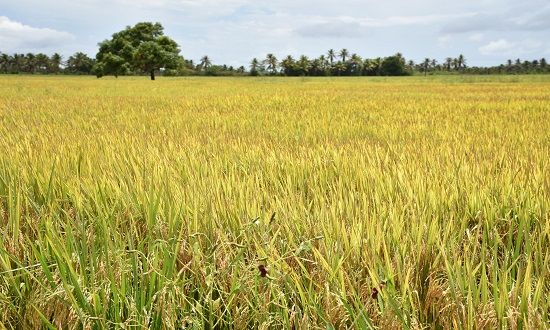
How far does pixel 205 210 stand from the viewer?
1414mm

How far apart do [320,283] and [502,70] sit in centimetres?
12518

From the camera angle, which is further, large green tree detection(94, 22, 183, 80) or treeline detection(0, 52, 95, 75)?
treeline detection(0, 52, 95, 75)

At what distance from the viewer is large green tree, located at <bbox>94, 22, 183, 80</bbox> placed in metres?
45.2

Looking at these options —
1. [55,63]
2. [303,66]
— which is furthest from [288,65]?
[55,63]

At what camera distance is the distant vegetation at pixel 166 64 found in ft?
150

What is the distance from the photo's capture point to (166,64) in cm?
4578

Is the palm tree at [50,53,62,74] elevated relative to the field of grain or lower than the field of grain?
elevated

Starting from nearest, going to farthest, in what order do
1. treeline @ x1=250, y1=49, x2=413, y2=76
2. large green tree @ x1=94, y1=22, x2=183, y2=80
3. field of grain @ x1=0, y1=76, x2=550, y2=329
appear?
field of grain @ x1=0, y1=76, x2=550, y2=329 → large green tree @ x1=94, y1=22, x2=183, y2=80 → treeline @ x1=250, y1=49, x2=413, y2=76

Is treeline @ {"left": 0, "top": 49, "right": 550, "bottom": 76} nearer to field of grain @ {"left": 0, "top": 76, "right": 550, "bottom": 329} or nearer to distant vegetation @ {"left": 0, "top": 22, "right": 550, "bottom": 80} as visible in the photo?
distant vegetation @ {"left": 0, "top": 22, "right": 550, "bottom": 80}

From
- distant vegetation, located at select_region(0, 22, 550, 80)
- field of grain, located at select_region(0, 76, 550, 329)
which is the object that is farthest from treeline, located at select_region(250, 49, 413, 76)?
field of grain, located at select_region(0, 76, 550, 329)

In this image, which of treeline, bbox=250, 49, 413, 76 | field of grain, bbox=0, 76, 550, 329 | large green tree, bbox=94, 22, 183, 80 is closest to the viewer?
field of grain, bbox=0, 76, 550, 329

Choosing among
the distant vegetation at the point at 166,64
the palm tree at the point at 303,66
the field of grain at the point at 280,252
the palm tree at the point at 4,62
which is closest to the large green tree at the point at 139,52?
the distant vegetation at the point at 166,64

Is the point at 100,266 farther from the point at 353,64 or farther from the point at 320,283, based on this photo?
the point at 353,64

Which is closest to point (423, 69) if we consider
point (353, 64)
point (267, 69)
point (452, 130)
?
point (353, 64)
